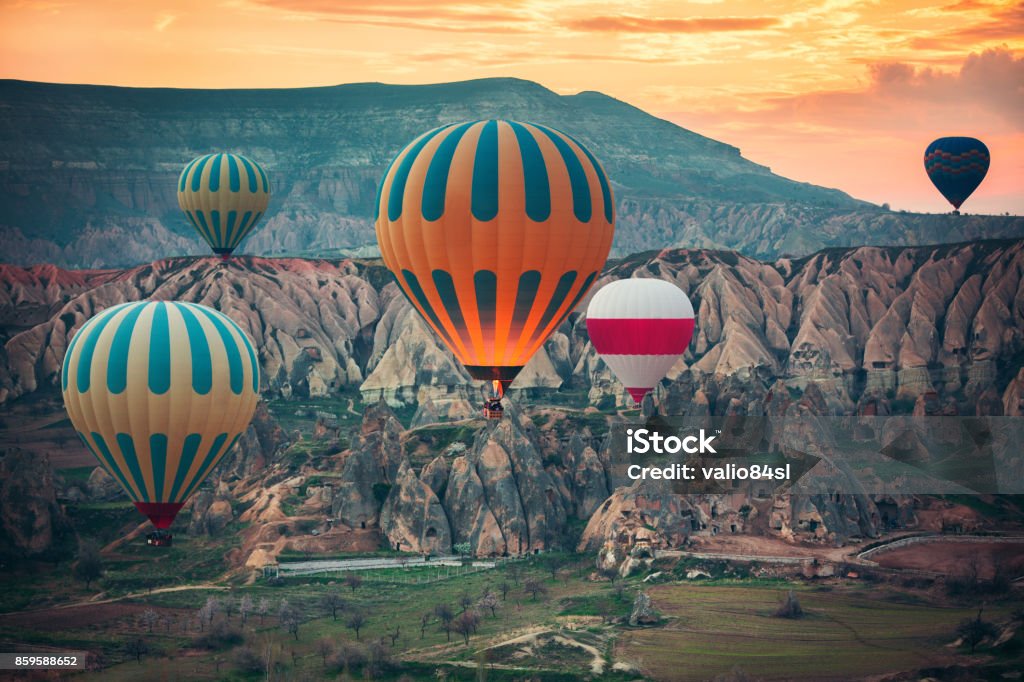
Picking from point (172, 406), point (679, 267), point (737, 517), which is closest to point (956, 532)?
point (737, 517)

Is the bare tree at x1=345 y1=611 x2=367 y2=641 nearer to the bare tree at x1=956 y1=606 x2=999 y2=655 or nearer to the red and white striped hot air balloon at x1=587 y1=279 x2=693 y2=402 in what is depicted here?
the red and white striped hot air balloon at x1=587 y1=279 x2=693 y2=402

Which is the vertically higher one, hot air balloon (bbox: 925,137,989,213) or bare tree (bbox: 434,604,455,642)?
hot air balloon (bbox: 925,137,989,213)

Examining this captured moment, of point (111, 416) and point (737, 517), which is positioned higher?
point (111, 416)

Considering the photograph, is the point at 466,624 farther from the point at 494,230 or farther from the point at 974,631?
Result: the point at 974,631

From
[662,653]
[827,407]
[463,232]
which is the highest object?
[463,232]

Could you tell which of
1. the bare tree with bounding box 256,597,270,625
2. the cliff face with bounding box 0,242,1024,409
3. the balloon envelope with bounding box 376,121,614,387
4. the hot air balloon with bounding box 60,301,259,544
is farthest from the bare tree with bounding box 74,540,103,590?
the cliff face with bounding box 0,242,1024,409

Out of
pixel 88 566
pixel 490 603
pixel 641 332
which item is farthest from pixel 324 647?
pixel 641 332

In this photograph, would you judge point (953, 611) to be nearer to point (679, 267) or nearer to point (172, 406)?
point (172, 406)
